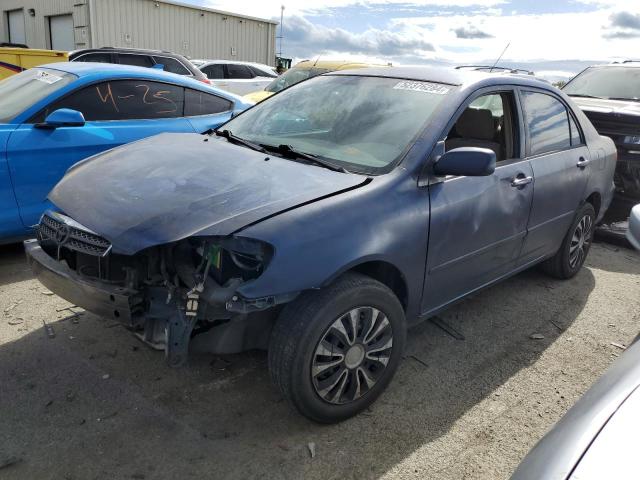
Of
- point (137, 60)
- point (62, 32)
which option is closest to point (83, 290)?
point (137, 60)

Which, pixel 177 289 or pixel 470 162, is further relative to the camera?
pixel 470 162

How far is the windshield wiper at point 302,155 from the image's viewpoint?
2857 mm

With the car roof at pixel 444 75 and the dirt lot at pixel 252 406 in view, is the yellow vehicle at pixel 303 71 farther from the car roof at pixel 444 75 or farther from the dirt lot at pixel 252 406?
the dirt lot at pixel 252 406

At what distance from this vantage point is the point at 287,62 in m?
22.5

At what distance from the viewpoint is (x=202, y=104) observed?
5422mm

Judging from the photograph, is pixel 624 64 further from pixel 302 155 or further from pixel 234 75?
pixel 234 75

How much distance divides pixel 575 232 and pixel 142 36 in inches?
823

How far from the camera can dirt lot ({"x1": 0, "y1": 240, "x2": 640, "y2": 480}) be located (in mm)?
2416

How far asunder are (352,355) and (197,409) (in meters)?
0.86

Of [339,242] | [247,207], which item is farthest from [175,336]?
[339,242]

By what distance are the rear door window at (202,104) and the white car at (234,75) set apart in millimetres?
8181

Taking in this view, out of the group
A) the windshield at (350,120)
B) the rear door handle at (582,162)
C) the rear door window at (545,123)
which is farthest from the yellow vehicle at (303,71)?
the windshield at (350,120)

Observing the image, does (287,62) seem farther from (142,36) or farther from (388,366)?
(388,366)

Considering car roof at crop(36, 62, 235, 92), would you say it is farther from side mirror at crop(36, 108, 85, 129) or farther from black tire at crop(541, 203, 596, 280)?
black tire at crop(541, 203, 596, 280)
